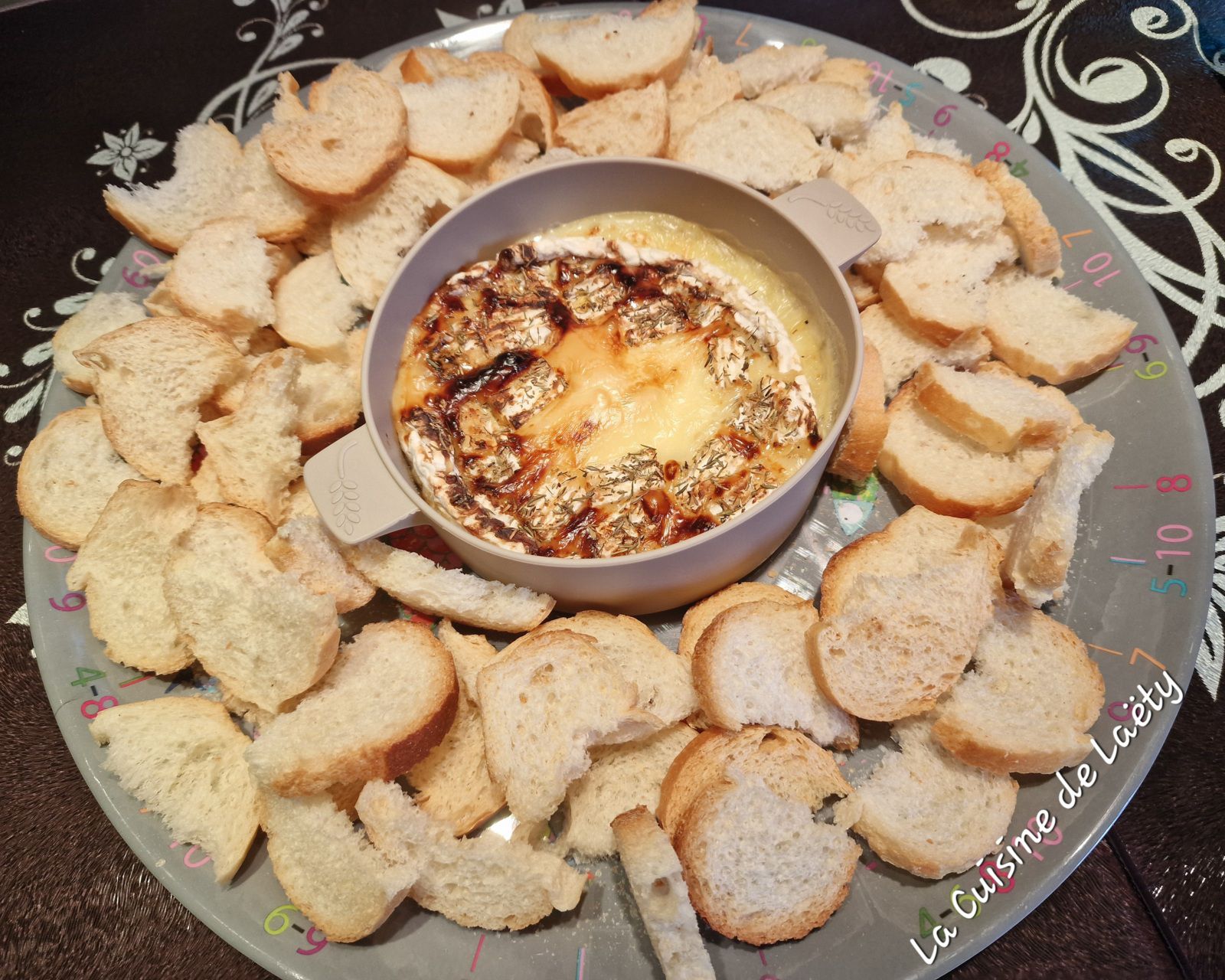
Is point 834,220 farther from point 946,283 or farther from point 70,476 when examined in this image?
point 70,476

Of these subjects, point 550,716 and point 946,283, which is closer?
point 550,716

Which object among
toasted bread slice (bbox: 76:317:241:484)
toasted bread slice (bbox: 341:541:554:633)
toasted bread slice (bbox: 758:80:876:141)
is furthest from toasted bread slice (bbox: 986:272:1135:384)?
toasted bread slice (bbox: 76:317:241:484)

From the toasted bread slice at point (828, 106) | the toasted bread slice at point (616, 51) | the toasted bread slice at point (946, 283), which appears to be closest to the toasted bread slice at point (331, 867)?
the toasted bread slice at point (946, 283)

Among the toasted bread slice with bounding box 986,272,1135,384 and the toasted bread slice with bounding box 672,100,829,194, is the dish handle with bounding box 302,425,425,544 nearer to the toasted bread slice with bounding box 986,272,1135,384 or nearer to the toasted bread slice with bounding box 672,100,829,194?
the toasted bread slice with bounding box 672,100,829,194

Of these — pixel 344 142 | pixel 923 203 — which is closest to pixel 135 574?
pixel 344 142

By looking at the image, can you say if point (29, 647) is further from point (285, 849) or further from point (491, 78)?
point (491, 78)
